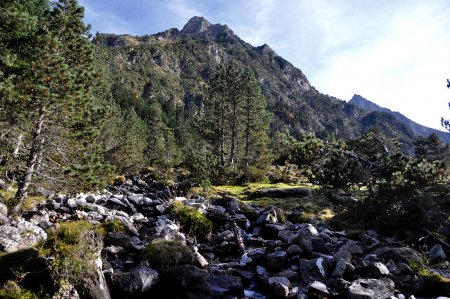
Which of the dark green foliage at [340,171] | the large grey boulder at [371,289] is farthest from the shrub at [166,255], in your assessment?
the dark green foliage at [340,171]

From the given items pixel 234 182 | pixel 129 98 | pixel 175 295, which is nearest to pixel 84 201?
pixel 175 295

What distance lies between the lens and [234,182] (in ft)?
122

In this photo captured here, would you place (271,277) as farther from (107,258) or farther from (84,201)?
(84,201)

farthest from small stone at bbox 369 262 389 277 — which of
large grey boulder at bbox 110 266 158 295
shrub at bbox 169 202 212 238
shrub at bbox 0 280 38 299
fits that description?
shrub at bbox 0 280 38 299

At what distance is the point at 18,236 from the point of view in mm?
9641

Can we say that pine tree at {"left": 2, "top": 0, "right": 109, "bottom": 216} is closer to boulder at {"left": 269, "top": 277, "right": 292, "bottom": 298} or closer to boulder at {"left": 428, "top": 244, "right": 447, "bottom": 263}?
boulder at {"left": 269, "top": 277, "right": 292, "bottom": 298}

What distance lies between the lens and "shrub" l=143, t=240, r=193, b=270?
10.6m

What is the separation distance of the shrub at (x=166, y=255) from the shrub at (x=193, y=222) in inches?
150

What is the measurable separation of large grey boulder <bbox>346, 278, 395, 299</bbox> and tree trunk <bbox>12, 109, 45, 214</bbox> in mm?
12657

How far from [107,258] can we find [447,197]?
1569cm

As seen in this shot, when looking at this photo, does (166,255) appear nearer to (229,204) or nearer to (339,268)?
(339,268)

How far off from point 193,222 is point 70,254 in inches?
326

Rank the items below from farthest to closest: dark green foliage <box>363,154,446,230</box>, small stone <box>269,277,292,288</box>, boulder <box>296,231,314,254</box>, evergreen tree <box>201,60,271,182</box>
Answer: evergreen tree <box>201,60,271,182</box> < dark green foliage <box>363,154,446,230</box> < boulder <box>296,231,314,254</box> < small stone <box>269,277,292,288</box>

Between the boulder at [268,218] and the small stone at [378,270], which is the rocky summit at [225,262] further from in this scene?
the boulder at [268,218]
